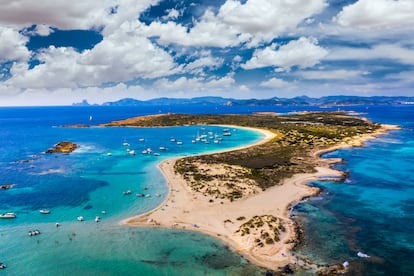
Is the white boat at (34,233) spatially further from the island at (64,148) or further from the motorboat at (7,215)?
the island at (64,148)

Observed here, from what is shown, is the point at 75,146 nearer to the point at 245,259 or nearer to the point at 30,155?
the point at 30,155

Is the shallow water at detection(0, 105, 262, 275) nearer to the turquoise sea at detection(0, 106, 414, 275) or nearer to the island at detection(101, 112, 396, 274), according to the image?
the turquoise sea at detection(0, 106, 414, 275)

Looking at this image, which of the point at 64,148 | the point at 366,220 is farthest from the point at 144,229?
the point at 64,148

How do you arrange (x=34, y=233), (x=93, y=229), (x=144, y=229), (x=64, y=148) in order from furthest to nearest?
(x=64, y=148), (x=93, y=229), (x=144, y=229), (x=34, y=233)

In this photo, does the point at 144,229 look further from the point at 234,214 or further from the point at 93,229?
the point at 234,214

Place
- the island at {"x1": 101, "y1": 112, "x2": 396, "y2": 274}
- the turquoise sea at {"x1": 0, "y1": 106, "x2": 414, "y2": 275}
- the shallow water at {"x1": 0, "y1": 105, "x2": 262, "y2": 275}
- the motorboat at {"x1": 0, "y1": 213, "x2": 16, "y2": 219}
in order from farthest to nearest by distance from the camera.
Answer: the motorboat at {"x1": 0, "y1": 213, "x2": 16, "y2": 219} → the island at {"x1": 101, "y1": 112, "x2": 396, "y2": 274} → the turquoise sea at {"x1": 0, "y1": 106, "x2": 414, "y2": 275} → the shallow water at {"x1": 0, "y1": 105, "x2": 262, "y2": 275}

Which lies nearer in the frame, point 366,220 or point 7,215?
point 366,220

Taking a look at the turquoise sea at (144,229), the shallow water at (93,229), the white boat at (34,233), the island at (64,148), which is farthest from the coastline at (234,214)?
the island at (64,148)

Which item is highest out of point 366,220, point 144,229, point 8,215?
point 8,215

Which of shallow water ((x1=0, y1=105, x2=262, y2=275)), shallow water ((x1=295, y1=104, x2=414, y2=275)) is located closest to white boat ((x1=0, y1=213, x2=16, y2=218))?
shallow water ((x1=0, y1=105, x2=262, y2=275))
